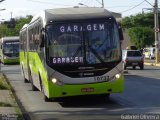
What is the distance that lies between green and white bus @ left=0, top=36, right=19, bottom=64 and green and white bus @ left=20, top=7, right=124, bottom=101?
36990mm

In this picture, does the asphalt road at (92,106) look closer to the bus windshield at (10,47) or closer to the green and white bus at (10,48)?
the green and white bus at (10,48)

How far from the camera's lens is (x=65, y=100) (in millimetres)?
17781

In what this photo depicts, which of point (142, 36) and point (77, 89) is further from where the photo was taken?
point (142, 36)

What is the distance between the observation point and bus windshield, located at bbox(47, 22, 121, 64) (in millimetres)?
15680

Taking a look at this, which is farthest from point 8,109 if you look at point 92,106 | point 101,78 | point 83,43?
point 83,43

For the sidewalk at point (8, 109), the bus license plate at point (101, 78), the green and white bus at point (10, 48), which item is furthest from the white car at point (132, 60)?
the bus license plate at point (101, 78)

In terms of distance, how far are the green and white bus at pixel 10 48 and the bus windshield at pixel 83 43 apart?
37037 millimetres

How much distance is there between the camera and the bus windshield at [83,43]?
15680 mm

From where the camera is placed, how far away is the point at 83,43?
15766 mm

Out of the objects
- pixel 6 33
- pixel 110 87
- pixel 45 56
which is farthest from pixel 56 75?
pixel 6 33

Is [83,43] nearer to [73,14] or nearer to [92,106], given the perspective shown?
[73,14]

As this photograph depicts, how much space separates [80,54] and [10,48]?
39.1 m
